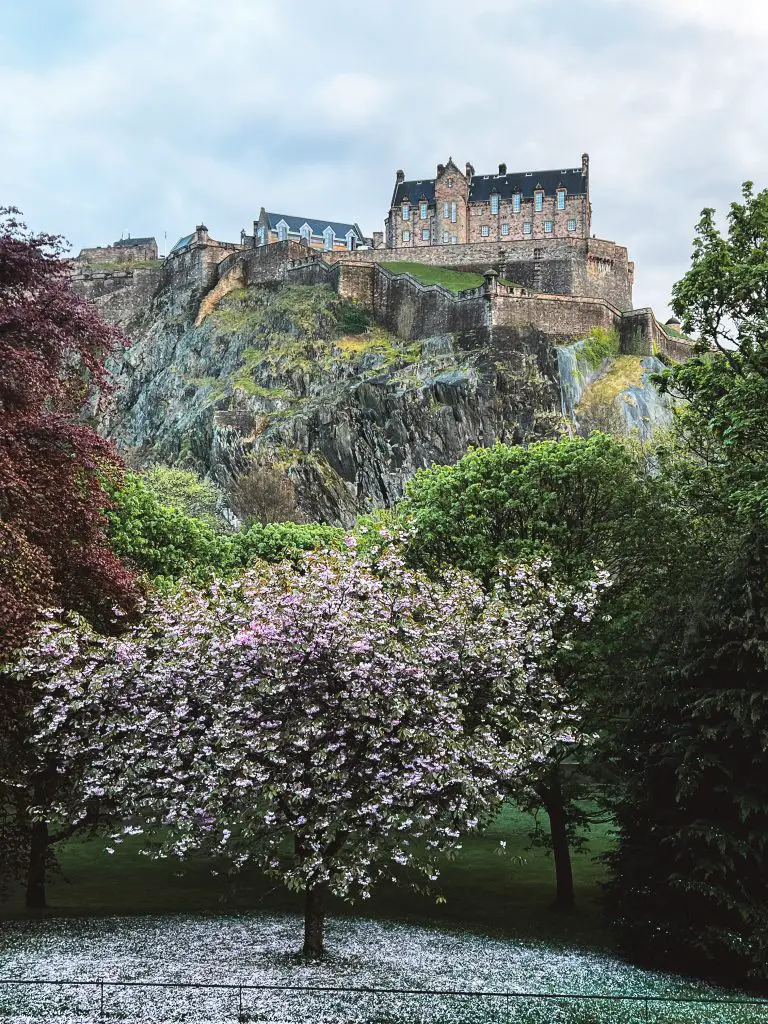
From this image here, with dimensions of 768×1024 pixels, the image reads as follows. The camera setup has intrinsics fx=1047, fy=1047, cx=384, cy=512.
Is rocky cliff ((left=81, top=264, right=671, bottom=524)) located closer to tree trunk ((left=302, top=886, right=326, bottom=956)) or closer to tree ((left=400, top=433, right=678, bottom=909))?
tree ((left=400, top=433, right=678, bottom=909))

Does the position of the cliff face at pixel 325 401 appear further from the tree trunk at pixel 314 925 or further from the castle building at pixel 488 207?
the tree trunk at pixel 314 925

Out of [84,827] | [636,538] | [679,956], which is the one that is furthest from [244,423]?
[679,956]

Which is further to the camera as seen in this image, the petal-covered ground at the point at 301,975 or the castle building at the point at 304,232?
the castle building at the point at 304,232

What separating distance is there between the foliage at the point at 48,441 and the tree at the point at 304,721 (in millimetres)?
2326

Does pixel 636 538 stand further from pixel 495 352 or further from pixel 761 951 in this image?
pixel 495 352

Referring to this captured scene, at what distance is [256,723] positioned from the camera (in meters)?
16.0

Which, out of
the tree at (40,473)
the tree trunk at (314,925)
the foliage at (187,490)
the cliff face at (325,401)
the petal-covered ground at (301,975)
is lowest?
the petal-covered ground at (301,975)

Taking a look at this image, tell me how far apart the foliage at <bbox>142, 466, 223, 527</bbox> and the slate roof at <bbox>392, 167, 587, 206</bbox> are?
1883 inches

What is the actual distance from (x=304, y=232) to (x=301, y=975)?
11513 centimetres

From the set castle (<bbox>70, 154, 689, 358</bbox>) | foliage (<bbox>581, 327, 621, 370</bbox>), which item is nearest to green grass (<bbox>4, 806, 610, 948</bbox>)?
castle (<bbox>70, 154, 689, 358</bbox>)

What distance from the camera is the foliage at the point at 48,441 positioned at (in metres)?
18.0

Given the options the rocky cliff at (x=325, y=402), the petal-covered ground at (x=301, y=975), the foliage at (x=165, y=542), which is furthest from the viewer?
the rocky cliff at (x=325, y=402)

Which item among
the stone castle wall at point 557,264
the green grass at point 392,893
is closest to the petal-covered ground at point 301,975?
the green grass at point 392,893

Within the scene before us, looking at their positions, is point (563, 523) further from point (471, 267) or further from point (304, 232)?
point (304, 232)
